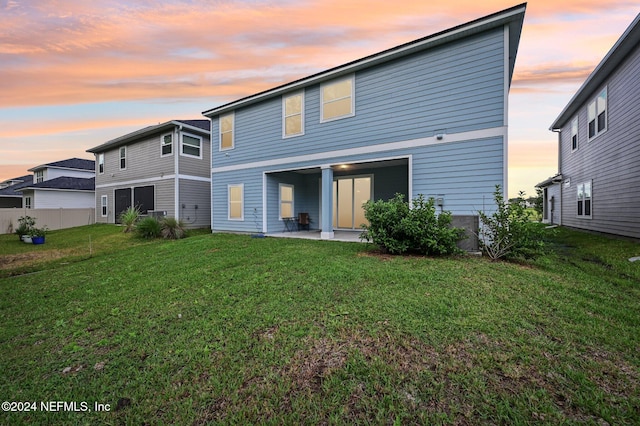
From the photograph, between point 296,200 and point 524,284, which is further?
point 296,200

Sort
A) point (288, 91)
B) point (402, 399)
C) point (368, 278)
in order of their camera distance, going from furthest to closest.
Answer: point (288, 91)
point (368, 278)
point (402, 399)

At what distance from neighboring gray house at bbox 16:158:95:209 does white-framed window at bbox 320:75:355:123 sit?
24476mm

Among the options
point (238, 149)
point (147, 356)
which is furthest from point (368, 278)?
point (238, 149)

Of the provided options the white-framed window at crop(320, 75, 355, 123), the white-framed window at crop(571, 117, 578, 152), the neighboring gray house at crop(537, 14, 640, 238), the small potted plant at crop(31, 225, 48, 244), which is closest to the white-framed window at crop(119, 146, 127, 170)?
the small potted plant at crop(31, 225, 48, 244)

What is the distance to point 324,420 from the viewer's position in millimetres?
1827

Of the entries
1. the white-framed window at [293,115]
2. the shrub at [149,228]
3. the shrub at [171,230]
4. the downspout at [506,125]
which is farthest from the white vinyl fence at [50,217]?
the downspout at [506,125]

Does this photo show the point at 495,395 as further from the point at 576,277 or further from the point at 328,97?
the point at 328,97

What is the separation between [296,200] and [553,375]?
415 inches

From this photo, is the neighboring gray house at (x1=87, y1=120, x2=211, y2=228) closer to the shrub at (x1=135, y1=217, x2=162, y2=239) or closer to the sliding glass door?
the shrub at (x1=135, y1=217, x2=162, y2=239)

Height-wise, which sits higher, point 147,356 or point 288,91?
point 288,91

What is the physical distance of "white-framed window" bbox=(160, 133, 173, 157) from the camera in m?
14.8

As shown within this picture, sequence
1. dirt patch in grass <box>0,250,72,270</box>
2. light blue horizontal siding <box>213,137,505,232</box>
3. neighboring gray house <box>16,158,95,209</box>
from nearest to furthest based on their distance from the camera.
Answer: light blue horizontal siding <box>213,137,505,232</box>, dirt patch in grass <box>0,250,72,270</box>, neighboring gray house <box>16,158,95,209</box>

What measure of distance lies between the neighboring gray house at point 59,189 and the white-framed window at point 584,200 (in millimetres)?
33822

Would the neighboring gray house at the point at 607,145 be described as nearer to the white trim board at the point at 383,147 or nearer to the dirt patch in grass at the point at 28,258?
the white trim board at the point at 383,147
